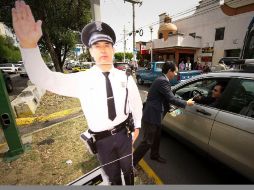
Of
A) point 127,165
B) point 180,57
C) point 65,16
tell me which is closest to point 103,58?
point 127,165

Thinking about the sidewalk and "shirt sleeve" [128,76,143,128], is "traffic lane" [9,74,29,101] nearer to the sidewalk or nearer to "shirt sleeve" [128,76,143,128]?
the sidewalk

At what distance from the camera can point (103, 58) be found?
1892 mm

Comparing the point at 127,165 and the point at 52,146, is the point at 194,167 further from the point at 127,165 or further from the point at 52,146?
the point at 52,146

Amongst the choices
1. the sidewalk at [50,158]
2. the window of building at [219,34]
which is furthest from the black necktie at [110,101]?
the window of building at [219,34]

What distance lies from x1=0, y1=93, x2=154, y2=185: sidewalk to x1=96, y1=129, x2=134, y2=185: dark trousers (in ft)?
2.99

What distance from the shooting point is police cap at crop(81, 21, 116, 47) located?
1.87 m

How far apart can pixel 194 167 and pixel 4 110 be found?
362 centimetres

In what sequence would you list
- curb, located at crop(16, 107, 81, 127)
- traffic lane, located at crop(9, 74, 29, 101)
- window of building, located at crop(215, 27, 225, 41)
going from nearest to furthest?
curb, located at crop(16, 107, 81, 127)
traffic lane, located at crop(9, 74, 29, 101)
window of building, located at crop(215, 27, 225, 41)

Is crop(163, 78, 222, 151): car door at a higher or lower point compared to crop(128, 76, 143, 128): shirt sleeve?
lower

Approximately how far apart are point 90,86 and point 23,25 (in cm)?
75

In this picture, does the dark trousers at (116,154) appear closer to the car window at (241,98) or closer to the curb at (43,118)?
the car window at (241,98)

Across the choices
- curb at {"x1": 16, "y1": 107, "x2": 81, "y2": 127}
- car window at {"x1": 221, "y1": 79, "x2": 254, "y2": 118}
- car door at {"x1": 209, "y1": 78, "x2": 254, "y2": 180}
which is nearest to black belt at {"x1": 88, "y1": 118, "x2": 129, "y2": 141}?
car door at {"x1": 209, "y1": 78, "x2": 254, "y2": 180}

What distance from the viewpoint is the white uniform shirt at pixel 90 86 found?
171 cm

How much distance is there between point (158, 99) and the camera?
3166mm
